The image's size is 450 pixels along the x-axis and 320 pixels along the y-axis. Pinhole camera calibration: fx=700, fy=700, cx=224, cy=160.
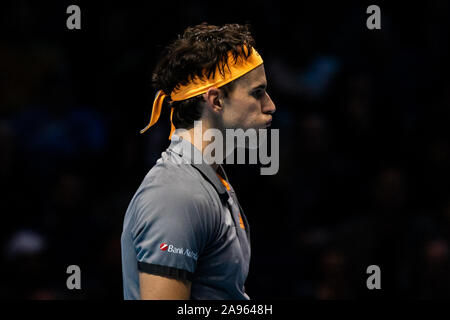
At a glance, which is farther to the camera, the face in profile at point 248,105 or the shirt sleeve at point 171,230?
the face in profile at point 248,105

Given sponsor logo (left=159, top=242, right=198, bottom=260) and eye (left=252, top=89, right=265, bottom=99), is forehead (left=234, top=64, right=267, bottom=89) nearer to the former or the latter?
eye (left=252, top=89, right=265, bottom=99)

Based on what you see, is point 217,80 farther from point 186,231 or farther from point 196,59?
point 186,231

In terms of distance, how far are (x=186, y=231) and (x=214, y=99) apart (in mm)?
494

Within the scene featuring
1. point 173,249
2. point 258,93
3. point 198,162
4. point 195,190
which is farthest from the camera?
point 258,93

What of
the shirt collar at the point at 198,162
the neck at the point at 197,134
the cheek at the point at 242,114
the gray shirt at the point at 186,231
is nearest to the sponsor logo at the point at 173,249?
the gray shirt at the point at 186,231

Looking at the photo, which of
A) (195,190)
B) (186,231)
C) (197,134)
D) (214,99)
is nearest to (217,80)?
(214,99)

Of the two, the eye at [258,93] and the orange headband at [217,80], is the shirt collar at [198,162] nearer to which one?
the orange headband at [217,80]

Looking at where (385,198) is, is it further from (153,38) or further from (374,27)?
(153,38)

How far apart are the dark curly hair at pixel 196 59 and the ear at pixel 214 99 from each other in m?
0.02

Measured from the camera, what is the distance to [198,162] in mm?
2211

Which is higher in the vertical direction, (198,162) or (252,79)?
(252,79)

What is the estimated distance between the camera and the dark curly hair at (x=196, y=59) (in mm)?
2240

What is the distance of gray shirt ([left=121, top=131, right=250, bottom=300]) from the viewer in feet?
6.42

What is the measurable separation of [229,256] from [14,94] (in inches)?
157
